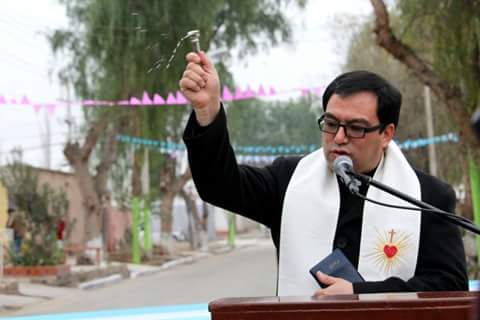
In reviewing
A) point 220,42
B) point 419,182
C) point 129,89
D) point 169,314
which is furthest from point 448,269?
point 220,42

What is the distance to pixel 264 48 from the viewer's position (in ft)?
43.9

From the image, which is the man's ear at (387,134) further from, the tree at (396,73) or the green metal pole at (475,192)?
the tree at (396,73)

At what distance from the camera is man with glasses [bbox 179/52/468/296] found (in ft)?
6.34

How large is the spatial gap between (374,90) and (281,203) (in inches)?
16.8

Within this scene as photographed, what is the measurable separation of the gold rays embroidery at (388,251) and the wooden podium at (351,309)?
1.93ft

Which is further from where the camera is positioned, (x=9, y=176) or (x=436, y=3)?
(x=9, y=176)

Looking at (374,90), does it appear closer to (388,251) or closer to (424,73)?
(388,251)

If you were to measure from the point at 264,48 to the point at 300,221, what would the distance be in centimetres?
1146

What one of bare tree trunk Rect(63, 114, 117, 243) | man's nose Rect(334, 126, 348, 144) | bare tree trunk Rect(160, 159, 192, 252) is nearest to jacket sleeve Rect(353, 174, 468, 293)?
man's nose Rect(334, 126, 348, 144)

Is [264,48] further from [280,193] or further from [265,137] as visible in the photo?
[265,137]

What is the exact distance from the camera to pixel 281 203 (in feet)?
7.30

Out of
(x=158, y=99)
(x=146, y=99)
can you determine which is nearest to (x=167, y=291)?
(x=146, y=99)

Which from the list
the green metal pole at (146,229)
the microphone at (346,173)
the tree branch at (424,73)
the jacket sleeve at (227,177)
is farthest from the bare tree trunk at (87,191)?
the microphone at (346,173)

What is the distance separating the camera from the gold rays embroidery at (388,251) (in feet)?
6.64
